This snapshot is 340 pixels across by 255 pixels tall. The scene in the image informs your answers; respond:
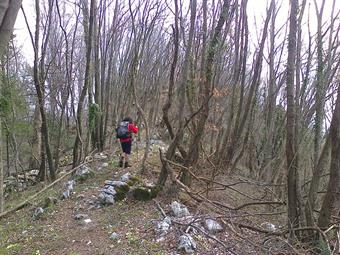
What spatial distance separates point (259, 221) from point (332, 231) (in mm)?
1849

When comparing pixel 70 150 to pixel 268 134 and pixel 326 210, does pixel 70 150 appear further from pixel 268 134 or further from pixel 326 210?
pixel 326 210

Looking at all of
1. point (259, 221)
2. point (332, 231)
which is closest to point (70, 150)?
point (259, 221)

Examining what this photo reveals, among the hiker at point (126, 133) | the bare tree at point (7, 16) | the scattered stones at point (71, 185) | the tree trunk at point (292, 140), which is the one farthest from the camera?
the hiker at point (126, 133)

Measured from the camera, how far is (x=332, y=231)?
648 centimetres

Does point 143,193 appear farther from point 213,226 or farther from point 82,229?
point 213,226

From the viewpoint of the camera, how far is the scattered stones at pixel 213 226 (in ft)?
21.8

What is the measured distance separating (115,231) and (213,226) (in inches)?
69.0

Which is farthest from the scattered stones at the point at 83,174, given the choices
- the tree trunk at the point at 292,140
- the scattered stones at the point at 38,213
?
the tree trunk at the point at 292,140

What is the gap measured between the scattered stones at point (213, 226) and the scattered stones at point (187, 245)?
29.1 inches

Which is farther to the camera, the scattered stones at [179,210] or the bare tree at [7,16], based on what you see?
the scattered stones at [179,210]

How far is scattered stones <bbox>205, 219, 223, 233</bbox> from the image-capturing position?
21.8 ft

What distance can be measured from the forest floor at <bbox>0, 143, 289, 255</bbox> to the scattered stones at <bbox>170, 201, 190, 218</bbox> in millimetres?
191

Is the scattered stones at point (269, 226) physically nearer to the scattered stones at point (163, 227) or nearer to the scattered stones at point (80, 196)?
the scattered stones at point (163, 227)

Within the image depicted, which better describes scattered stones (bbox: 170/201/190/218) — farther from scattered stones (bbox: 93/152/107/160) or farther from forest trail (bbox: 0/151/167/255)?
scattered stones (bbox: 93/152/107/160)
